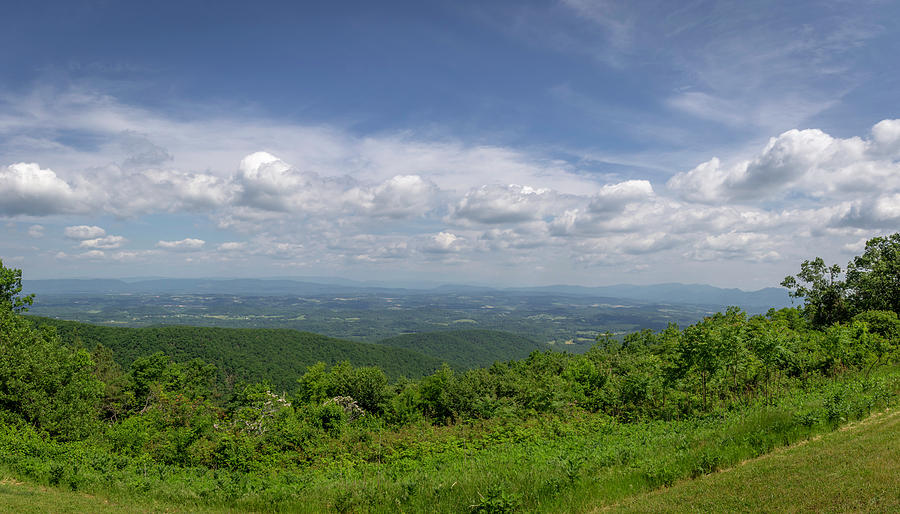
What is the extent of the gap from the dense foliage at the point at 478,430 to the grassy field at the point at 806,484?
1078 millimetres

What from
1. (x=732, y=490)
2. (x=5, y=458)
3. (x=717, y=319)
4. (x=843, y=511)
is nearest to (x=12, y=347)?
(x=5, y=458)

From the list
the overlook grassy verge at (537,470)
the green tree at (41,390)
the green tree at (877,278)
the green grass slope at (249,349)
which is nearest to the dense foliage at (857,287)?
the green tree at (877,278)

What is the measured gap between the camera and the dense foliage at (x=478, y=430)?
377 inches

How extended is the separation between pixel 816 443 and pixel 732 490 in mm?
3689

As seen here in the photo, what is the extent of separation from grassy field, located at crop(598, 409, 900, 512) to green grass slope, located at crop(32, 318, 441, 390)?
88.7m

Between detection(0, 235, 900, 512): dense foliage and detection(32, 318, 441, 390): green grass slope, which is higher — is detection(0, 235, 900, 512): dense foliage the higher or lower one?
the higher one

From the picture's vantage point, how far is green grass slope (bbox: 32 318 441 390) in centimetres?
9494

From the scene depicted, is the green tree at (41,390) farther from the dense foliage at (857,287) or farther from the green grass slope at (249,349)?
the green grass slope at (249,349)

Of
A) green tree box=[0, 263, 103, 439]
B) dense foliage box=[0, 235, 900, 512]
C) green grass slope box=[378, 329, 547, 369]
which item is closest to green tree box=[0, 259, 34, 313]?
dense foliage box=[0, 235, 900, 512]

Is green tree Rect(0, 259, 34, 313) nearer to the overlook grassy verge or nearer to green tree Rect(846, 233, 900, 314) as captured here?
the overlook grassy verge

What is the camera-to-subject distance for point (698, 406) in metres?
16.3

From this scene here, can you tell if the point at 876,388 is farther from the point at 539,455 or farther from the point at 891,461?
the point at 539,455

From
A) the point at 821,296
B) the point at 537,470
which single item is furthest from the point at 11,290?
the point at 821,296

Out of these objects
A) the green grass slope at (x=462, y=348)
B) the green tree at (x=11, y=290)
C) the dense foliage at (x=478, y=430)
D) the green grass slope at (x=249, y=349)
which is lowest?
the green grass slope at (x=462, y=348)
